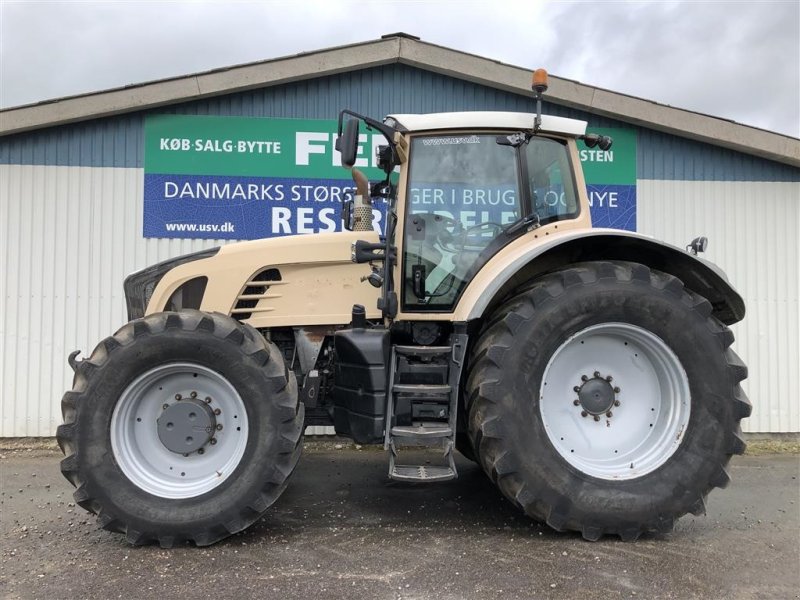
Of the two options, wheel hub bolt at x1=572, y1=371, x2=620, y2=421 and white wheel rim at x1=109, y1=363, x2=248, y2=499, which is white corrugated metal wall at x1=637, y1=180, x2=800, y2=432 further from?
white wheel rim at x1=109, y1=363, x2=248, y2=499

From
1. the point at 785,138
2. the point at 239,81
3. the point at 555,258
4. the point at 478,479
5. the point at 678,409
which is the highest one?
the point at 239,81

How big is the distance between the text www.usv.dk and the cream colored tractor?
219 cm

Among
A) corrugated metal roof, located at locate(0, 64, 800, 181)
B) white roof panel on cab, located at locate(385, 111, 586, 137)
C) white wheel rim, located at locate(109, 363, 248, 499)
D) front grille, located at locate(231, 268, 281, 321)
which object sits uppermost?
corrugated metal roof, located at locate(0, 64, 800, 181)

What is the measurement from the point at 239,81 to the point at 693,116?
479cm

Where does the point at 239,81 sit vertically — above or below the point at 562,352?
above

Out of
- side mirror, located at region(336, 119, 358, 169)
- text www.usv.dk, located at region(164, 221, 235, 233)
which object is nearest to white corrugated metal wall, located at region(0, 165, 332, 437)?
text www.usv.dk, located at region(164, 221, 235, 233)

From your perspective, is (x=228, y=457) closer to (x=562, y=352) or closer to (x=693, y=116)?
(x=562, y=352)

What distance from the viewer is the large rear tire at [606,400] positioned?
10.1 feet

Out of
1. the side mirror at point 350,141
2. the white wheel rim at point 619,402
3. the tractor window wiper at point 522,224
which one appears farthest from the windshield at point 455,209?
the white wheel rim at point 619,402

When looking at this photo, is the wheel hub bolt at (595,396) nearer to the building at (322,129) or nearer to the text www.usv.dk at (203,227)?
the building at (322,129)

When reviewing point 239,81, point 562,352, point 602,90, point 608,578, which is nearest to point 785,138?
point 602,90

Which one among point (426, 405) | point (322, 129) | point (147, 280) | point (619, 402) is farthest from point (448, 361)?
point (322, 129)

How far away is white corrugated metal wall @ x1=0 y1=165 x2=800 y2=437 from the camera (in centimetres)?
576

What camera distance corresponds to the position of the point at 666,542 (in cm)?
319
